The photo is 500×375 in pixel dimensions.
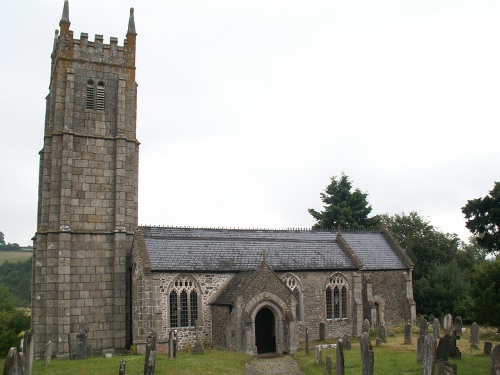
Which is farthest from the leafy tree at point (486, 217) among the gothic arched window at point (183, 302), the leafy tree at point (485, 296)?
the gothic arched window at point (183, 302)

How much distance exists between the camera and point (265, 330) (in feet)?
94.7

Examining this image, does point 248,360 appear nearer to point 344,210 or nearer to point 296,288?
point 296,288

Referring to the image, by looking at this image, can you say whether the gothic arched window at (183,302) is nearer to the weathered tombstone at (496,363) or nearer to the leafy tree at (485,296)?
the leafy tree at (485,296)

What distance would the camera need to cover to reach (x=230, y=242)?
106 feet

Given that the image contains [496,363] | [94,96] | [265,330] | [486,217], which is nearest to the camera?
[496,363]

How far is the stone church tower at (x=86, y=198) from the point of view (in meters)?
27.7

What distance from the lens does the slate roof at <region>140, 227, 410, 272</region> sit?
1157 inches

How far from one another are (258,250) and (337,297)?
19.6ft

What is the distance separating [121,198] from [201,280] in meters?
6.60

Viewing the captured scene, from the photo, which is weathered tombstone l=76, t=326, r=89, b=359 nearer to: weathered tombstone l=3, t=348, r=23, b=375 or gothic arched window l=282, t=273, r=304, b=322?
gothic arched window l=282, t=273, r=304, b=322

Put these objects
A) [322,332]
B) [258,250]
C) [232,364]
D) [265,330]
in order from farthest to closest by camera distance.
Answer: [258,250] → [322,332] → [265,330] → [232,364]

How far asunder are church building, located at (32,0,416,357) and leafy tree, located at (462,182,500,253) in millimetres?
10789

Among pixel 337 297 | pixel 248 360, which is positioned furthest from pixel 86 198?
pixel 337 297

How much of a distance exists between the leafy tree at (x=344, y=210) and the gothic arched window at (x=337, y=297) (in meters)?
23.6
